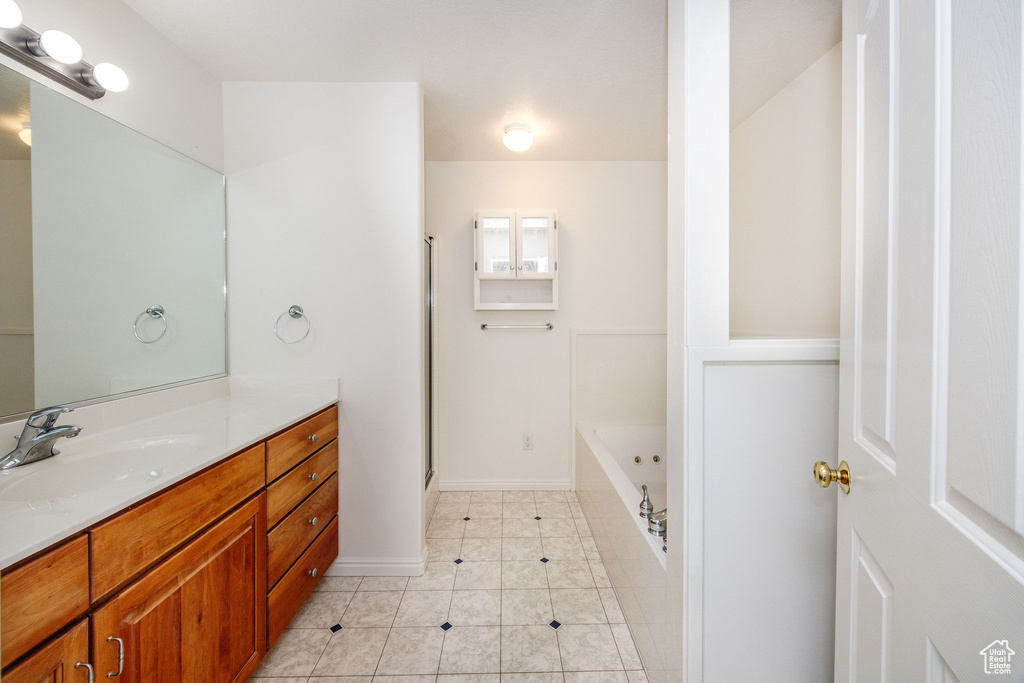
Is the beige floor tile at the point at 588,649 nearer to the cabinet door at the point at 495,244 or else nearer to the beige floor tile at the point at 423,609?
the beige floor tile at the point at 423,609

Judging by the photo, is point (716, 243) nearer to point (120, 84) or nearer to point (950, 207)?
point (950, 207)

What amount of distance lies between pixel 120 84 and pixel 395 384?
1.51 m

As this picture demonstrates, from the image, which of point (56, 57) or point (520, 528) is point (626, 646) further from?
point (56, 57)

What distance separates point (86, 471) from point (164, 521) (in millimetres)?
298

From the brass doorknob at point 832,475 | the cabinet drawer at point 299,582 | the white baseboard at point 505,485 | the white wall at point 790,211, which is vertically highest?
the white wall at point 790,211

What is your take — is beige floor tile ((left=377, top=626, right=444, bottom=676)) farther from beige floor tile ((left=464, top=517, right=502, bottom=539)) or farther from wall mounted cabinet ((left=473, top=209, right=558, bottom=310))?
wall mounted cabinet ((left=473, top=209, right=558, bottom=310))

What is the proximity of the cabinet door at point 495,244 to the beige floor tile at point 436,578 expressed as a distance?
1.78 m

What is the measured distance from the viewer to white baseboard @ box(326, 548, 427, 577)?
2078 millimetres

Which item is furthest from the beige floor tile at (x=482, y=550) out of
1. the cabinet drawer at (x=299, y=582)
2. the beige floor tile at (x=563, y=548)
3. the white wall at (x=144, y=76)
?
the white wall at (x=144, y=76)

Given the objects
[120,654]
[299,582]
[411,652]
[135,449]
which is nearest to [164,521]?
[120,654]

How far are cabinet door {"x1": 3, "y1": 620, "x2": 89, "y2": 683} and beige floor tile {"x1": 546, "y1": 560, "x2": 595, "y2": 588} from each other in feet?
5.41

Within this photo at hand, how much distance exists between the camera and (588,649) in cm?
160

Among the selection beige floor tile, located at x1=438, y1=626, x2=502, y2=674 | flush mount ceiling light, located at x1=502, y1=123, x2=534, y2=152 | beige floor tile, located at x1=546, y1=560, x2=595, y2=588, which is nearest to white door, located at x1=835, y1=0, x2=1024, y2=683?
beige floor tile, located at x1=438, y1=626, x2=502, y2=674

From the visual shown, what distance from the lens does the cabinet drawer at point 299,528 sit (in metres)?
1.47
